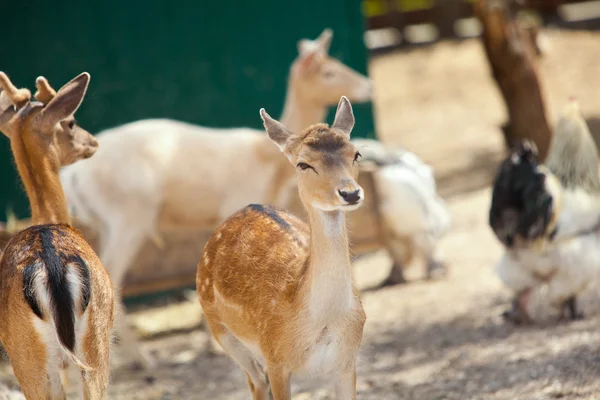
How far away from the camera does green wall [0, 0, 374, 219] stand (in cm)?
961

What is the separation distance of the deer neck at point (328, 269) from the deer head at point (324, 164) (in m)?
0.09

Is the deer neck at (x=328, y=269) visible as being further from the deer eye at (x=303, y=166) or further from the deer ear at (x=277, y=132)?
the deer ear at (x=277, y=132)

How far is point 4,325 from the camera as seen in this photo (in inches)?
168

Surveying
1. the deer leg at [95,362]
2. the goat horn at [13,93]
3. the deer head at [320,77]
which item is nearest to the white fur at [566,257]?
the deer head at [320,77]

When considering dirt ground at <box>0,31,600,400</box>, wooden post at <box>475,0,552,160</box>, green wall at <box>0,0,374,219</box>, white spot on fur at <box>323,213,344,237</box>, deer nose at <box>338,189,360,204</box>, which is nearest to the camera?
deer nose at <box>338,189,360,204</box>

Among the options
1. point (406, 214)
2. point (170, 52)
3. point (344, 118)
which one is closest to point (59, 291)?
point (344, 118)

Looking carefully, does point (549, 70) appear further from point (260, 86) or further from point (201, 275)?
point (201, 275)

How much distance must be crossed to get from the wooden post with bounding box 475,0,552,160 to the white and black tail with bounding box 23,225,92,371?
6.70 m

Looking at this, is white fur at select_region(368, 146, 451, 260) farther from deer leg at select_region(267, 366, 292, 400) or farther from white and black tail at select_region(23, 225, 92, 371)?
white and black tail at select_region(23, 225, 92, 371)

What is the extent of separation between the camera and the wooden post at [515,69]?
391 inches

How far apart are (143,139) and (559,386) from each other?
3.91 metres

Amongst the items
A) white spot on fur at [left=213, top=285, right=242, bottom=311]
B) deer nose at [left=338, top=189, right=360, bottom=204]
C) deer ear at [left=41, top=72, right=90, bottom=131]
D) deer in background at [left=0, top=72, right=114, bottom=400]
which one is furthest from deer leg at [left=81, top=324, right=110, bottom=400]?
deer nose at [left=338, top=189, right=360, bottom=204]

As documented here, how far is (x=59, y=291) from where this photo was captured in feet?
13.3

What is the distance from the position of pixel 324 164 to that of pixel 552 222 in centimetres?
317
